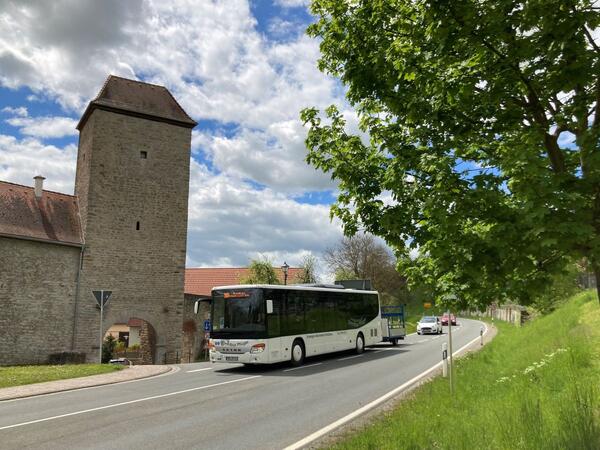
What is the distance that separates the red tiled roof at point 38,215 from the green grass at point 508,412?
1876 cm

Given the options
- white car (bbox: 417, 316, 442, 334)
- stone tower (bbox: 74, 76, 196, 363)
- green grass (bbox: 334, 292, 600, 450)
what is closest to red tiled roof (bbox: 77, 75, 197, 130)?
stone tower (bbox: 74, 76, 196, 363)

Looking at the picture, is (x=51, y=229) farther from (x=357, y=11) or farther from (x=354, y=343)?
(x=357, y=11)

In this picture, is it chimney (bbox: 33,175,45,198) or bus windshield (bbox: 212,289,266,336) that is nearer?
bus windshield (bbox: 212,289,266,336)

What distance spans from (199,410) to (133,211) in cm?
1811

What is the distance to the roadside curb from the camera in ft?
37.2

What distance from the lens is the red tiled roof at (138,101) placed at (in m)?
25.7

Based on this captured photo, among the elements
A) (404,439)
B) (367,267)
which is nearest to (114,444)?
(404,439)

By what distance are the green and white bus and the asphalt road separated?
0.89m

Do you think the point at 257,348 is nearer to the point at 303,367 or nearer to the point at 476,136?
the point at 303,367

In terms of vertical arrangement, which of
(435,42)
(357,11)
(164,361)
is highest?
(357,11)

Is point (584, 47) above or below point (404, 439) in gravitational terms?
above

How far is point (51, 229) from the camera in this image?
23.0 m

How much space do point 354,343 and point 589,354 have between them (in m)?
11.7

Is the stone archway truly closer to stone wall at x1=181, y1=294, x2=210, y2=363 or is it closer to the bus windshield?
stone wall at x1=181, y1=294, x2=210, y2=363
